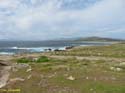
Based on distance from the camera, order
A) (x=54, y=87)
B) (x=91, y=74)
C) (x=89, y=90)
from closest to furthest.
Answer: (x=89, y=90)
(x=54, y=87)
(x=91, y=74)

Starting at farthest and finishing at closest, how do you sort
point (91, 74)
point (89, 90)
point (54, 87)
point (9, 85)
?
point (91, 74) < point (9, 85) < point (54, 87) < point (89, 90)

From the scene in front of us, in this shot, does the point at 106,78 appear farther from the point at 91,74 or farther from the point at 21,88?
the point at 21,88

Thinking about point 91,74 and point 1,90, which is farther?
point 91,74

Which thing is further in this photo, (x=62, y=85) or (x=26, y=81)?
(x=26, y=81)

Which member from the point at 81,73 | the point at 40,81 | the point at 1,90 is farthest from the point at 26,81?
the point at 81,73

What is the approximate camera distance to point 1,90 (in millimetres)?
29422

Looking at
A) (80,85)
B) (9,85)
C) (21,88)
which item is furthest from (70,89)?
(9,85)

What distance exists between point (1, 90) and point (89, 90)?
869 cm

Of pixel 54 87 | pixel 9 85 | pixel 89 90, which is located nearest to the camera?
pixel 89 90

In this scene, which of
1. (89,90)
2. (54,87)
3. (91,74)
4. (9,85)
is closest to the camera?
(89,90)

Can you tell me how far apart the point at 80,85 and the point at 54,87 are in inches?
101

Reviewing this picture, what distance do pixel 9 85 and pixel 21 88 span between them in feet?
7.75

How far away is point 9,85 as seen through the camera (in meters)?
31.7

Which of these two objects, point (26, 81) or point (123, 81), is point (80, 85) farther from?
point (26, 81)
